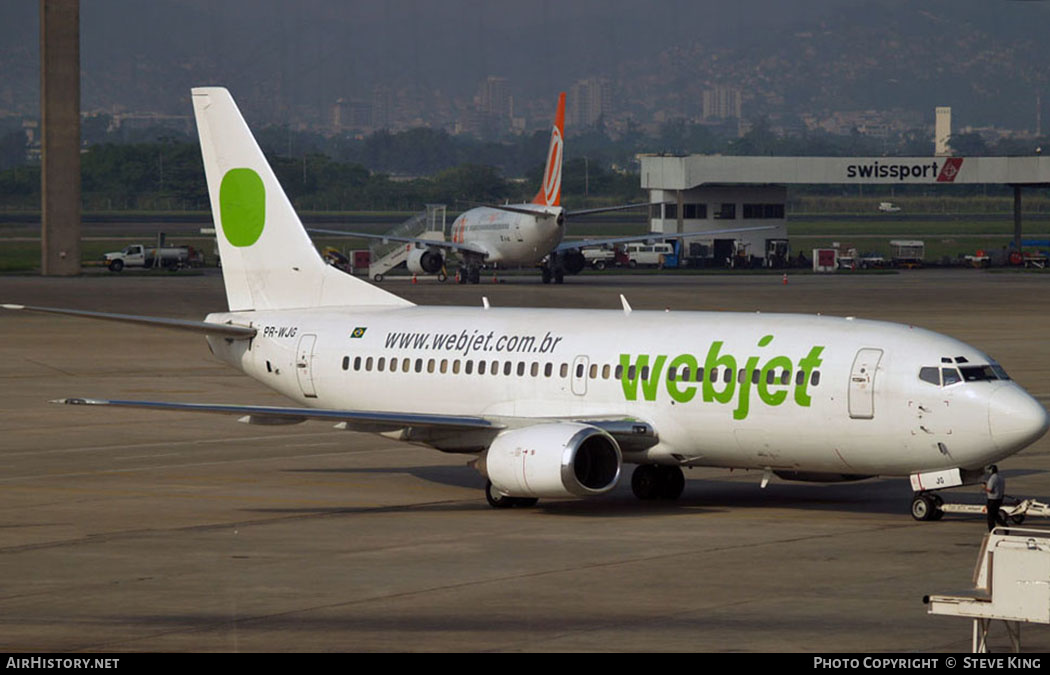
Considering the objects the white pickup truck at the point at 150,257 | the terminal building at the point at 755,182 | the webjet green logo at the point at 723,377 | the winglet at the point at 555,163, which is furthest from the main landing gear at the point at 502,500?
the terminal building at the point at 755,182

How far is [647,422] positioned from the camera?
33344mm

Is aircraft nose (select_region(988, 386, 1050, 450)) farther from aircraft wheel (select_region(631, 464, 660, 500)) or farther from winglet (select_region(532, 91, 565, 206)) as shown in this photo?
winglet (select_region(532, 91, 565, 206))

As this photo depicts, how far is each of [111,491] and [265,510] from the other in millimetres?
4392

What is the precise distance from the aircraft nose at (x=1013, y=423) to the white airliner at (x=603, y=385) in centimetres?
3

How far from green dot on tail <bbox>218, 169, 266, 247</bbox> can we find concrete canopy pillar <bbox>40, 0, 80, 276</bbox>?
8677cm

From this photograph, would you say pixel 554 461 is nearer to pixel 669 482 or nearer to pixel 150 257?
pixel 669 482

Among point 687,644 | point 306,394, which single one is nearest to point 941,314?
point 306,394

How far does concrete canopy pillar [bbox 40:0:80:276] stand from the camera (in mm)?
124062

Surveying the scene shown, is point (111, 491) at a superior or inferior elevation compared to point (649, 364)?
inferior

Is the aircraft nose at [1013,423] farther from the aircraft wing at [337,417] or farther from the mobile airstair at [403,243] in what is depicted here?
the mobile airstair at [403,243]

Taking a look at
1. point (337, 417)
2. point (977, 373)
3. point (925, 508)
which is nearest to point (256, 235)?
point (337, 417)

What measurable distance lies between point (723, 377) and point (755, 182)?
113378mm

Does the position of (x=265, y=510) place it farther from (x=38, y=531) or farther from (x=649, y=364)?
(x=649, y=364)

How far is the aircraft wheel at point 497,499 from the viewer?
3350 centimetres
